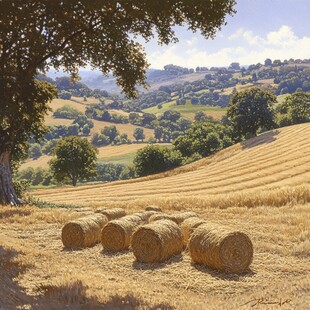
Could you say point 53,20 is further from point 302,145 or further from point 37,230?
point 302,145

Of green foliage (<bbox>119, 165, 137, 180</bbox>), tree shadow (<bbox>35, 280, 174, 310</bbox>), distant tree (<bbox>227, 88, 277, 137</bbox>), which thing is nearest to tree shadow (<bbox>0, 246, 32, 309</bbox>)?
tree shadow (<bbox>35, 280, 174, 310</bbox>)

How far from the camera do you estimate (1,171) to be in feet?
73.8

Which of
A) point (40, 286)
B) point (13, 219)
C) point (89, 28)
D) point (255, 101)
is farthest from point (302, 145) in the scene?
point (40, 286)

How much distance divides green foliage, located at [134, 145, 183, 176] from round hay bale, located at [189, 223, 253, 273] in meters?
67.7

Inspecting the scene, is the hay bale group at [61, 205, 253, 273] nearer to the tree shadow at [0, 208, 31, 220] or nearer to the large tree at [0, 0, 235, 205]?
the tree shadow at [0, 208, 31, 220]

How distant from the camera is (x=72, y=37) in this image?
22.0 metres

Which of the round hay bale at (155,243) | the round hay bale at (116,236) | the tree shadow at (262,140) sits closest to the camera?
the round hay bale at (155,243)

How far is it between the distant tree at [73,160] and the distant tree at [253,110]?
3197cm

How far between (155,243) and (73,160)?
6144 centimetres

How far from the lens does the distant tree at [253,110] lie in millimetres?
84375

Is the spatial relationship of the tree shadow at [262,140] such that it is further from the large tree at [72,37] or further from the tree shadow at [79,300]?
the tree shadow at [79,300]

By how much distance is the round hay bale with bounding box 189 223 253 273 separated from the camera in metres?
11.3

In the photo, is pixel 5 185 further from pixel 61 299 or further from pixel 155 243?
pixel 61 299

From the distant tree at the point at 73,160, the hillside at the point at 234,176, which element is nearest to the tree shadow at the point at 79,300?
the hillside at the point at 234,176
